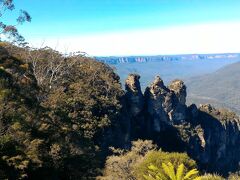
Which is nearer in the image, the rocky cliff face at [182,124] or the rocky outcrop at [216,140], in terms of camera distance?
the rocky cliff face at [182,124]

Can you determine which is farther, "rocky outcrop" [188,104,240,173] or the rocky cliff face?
"rocky outcrop" [188,104,240,173]

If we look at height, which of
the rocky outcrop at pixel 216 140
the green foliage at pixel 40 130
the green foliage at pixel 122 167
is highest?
the green foliage at pixel 40 130

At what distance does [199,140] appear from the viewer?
15400 centimetres

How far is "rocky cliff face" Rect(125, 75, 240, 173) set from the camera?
127 meters

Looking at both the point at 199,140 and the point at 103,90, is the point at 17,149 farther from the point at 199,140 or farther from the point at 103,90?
the point at 199,140

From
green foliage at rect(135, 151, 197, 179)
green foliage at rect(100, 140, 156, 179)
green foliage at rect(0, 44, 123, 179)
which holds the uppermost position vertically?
green foliage at rect(0, 44, 123, 179)

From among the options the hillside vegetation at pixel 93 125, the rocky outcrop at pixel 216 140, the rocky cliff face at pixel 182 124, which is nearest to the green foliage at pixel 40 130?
the hillside vegetation at pixel 93 125

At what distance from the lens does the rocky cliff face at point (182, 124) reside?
126750mm

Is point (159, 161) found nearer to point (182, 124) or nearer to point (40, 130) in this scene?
point (40, 130)

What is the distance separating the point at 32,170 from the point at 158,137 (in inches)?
3864

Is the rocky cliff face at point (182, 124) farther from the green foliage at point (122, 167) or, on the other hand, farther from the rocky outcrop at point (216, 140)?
the green foliage at point (122, 167)

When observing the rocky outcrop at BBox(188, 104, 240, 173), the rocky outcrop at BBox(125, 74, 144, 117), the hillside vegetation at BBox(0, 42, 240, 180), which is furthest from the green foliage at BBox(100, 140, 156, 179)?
the rocky outcrop at BBox(188, 104, 240, 173)

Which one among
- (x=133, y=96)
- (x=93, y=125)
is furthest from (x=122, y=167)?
(x=133, y=96)

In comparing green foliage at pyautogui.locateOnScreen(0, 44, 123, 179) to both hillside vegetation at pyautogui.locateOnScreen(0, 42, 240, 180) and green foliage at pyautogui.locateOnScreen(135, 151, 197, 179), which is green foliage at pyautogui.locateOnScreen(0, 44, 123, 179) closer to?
hillside vegetation at pyautogui.locateOnScreen(0, 42, 240, 180)
